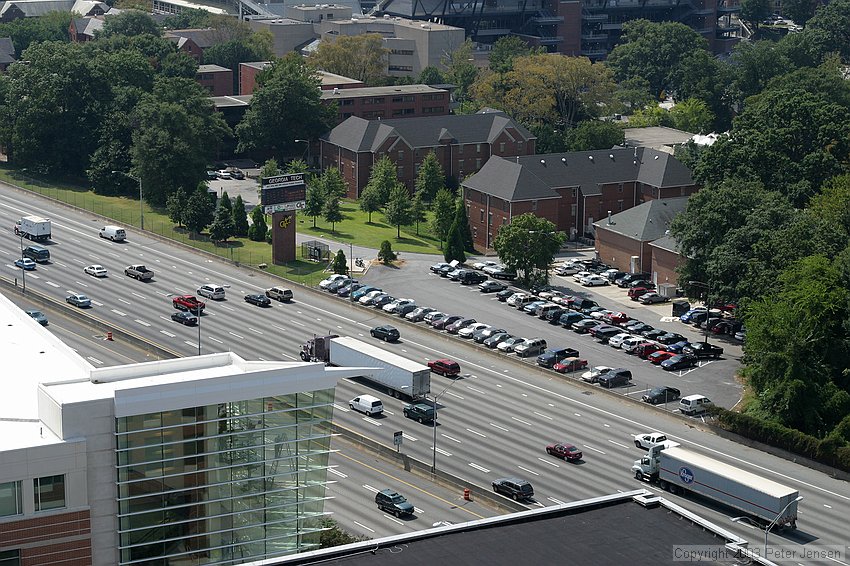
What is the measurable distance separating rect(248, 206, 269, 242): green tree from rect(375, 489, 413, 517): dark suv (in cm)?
6929

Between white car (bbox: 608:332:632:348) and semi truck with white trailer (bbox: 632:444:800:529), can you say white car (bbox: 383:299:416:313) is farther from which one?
semi truck with white trailer (bbox: 632:444:800:529)

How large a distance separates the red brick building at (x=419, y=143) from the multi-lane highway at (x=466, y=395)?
3712 cm

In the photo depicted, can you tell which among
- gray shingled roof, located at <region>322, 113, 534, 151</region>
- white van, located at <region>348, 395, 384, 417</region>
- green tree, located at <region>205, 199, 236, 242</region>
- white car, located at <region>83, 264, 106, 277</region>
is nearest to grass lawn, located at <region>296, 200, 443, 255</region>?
green tree, located at <region>205, 199, 236, 242</region>

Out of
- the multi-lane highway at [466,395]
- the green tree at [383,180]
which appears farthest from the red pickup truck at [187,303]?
the green tree at [383,180]

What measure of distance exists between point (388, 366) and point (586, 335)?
24553mm

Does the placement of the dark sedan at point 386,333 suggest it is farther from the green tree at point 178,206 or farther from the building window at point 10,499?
the building window at point 10,499

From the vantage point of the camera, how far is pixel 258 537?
6994cm

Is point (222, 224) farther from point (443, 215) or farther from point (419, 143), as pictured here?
point (419, 143)

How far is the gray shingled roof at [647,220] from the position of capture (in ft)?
500

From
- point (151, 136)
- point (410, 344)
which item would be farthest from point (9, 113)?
point (410, 344)

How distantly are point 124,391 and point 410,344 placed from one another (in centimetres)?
6134

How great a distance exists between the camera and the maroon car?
101125 millimetres

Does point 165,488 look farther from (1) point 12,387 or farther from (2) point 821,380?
(2) point 821,380

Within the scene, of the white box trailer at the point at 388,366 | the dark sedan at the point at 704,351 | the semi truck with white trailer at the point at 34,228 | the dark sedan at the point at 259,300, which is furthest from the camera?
the semi truck with white trailer at the point at 34,228
